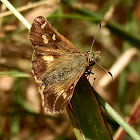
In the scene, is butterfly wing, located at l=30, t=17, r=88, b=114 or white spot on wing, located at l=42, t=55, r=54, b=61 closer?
butterfly wing, located at l=30, t=17, r=88, b=114

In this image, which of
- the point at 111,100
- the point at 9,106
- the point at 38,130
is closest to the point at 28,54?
the point at 9,106

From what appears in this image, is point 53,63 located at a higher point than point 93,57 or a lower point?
lower

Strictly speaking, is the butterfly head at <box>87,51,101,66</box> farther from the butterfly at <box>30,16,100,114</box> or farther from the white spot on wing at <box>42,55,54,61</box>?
the white spot on wing at <box>42,55,54,61</box>

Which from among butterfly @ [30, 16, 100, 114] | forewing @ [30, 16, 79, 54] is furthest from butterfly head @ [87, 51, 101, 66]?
forewing @ [30, 16, 79, 54]

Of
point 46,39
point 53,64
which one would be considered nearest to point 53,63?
point 53,64

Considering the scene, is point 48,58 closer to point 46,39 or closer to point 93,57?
point 46,39

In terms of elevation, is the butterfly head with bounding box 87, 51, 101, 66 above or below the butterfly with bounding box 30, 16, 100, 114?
above

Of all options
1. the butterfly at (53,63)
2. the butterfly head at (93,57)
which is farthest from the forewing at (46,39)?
the butterfly head at (93,57)

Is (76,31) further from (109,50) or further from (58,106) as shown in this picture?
(58,106)
